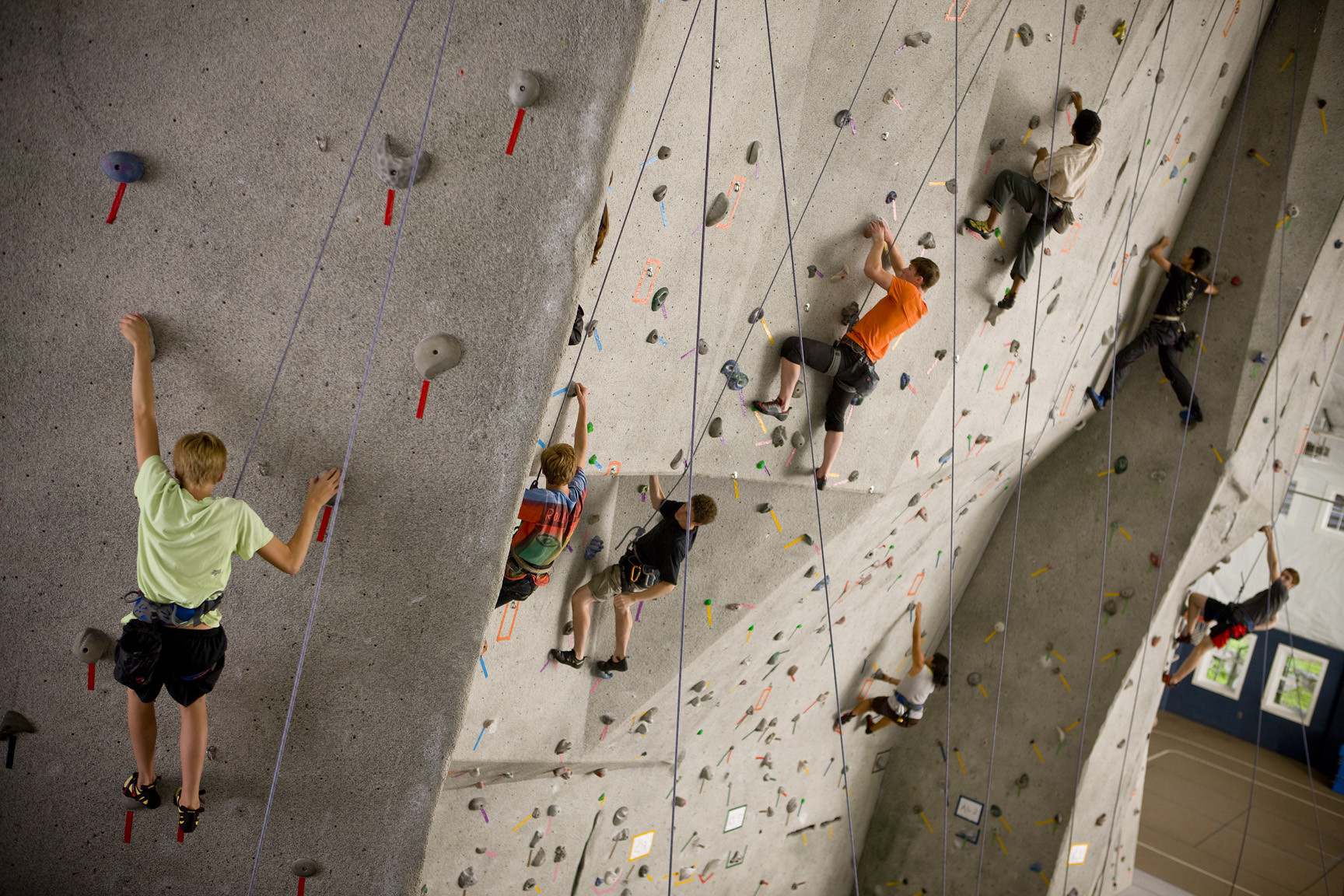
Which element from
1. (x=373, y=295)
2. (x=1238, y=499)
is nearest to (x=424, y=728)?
(x=373, y=295)

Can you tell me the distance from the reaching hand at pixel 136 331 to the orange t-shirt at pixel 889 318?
279 cm

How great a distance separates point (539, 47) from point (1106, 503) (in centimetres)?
544

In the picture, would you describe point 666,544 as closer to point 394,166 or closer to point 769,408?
point 769,408

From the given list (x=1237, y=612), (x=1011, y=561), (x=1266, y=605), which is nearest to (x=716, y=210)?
(x=1011, y=561)

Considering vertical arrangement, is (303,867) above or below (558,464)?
below

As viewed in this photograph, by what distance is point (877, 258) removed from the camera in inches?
156

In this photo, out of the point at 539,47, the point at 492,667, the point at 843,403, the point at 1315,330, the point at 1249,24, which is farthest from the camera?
the point at 1315,330

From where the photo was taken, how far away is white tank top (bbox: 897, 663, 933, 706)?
5.91 meters

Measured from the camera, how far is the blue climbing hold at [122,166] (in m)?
2.23

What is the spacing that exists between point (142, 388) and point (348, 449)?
0.52 meters

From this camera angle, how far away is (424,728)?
273 cm

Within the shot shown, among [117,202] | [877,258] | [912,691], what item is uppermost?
[877,258]

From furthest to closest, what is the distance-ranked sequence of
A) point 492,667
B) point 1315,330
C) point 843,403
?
point 1315,330 → point 843,403 → point 492,667

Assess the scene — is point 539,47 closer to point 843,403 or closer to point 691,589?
point 843,403
